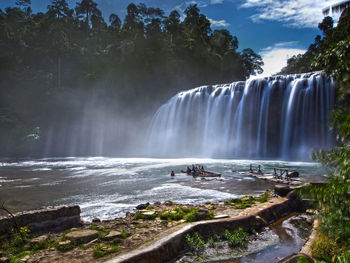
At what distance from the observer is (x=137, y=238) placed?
645 centimetres

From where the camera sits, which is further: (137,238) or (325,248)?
(137,238)

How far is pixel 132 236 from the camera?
6609 mm

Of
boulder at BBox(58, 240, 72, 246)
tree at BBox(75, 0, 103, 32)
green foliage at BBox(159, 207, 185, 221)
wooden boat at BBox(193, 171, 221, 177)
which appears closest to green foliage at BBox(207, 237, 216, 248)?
green foliage at BBox(159, 207, 185, 221)

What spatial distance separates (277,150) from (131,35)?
48.2 meters

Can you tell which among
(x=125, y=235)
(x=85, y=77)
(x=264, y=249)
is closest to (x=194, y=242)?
(x=264, y=249)

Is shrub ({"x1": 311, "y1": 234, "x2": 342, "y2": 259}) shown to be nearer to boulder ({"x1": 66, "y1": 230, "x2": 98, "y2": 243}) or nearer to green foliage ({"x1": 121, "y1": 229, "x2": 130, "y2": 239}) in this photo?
green foliage ({"x1": 121, "y1": 229, "x2": 130, "y2": 239})

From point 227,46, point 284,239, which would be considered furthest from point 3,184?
point 227,46

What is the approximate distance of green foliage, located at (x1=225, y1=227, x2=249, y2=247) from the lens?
6.39 m

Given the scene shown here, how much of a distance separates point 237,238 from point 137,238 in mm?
2538

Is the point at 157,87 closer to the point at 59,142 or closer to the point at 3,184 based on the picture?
the point at 59,142

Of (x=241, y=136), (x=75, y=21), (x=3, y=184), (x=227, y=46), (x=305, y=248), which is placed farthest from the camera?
(x=75, y=21)

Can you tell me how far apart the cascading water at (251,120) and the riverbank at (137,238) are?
81.4 ft

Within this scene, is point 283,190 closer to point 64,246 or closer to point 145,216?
point 145,216

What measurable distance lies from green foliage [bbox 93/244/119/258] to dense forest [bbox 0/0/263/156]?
47928 millimetres
